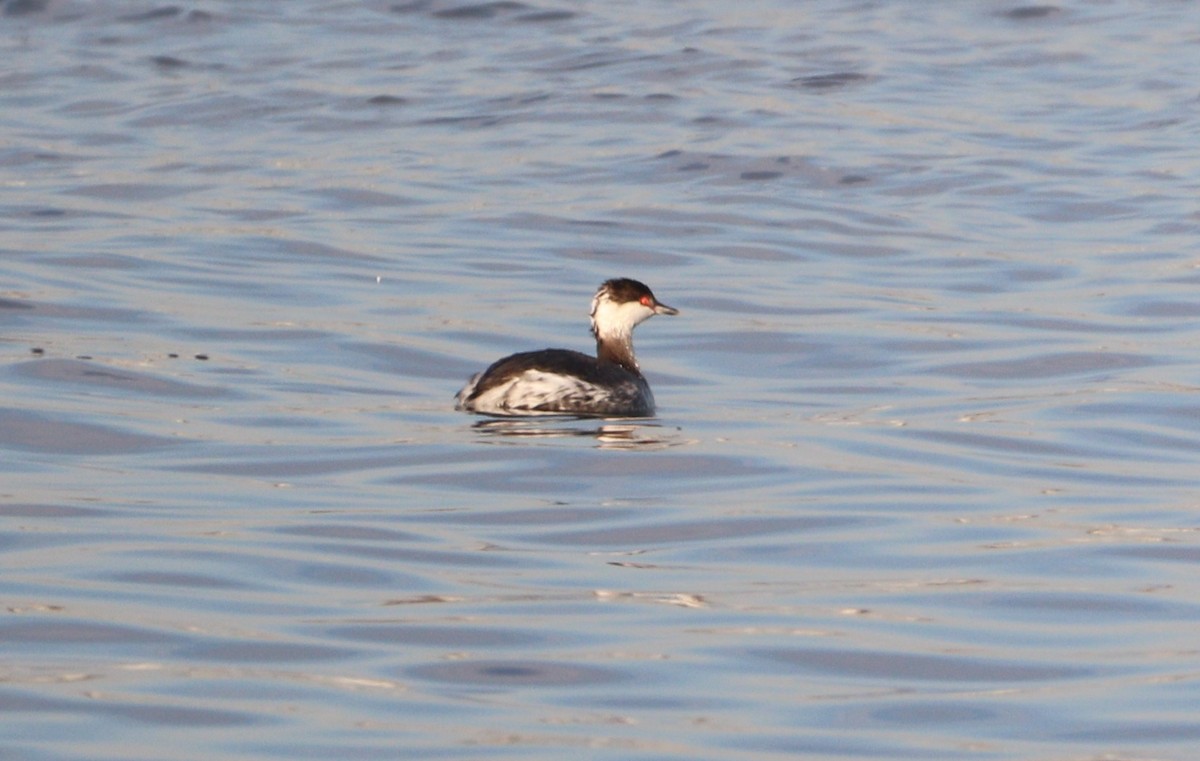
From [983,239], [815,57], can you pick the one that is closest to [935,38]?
[815,57]

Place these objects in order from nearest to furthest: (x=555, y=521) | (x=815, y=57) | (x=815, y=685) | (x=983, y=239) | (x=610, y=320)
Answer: (x=815, y=685), (x=555, y=521), (x=610, y=320), (x=983, y=239), (x=815, y=57)

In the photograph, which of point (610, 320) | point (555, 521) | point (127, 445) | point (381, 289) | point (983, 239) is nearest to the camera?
point (555, 521)

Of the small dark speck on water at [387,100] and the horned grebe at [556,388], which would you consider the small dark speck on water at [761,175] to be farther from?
the horned grebe at [556,388]

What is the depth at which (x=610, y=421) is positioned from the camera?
41.9ft

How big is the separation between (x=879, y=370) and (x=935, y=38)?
21.5 meters

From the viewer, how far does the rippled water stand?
6.61 metres

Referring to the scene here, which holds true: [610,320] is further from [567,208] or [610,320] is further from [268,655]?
[567,208]

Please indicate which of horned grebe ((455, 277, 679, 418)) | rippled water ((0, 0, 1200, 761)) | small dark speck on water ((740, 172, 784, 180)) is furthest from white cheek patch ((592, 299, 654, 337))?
small dark speck on water ((740, 172, 784, 180))

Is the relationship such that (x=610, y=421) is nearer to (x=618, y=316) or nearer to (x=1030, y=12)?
(x=618, y=316)

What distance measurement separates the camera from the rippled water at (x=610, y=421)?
661cm

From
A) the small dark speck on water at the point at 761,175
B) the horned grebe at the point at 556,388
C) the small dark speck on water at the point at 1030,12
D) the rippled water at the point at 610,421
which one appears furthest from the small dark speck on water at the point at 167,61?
the horned grebe at the point at 556,388

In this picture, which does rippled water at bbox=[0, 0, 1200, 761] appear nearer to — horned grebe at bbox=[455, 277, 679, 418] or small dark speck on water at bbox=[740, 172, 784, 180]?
small dark speck on water at bbox=[740, 172, 784, 180]

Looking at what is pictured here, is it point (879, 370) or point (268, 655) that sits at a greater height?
point (268, 655)

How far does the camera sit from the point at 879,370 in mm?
14719
